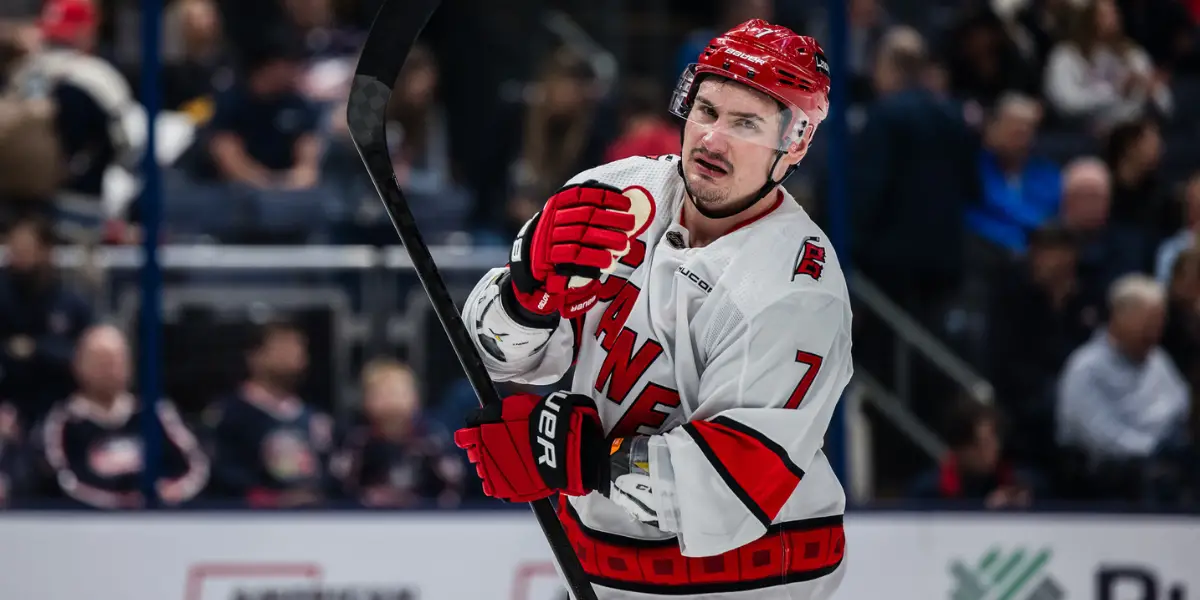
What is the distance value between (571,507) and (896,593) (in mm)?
1545

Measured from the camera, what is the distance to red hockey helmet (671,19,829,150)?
2.31m

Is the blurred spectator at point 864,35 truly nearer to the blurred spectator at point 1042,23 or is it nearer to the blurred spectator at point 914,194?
the blurred spectator at point 1042,23

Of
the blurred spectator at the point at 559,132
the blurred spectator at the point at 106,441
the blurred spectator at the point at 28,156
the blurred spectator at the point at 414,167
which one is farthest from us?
the blurred spectator at the point at 559,132

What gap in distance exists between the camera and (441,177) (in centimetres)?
529

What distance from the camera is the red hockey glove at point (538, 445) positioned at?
2.24m

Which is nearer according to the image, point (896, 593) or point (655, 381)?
point (655, 381)

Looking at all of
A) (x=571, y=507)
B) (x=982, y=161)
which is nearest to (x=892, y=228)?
(x=982, y=161)

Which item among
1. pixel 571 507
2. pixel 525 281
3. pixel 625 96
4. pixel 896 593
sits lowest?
pixel 896 593

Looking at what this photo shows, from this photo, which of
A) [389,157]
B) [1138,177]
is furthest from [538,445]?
[1138,177]

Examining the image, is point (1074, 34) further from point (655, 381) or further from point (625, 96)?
point (655, 381)

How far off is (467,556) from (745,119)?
182cm

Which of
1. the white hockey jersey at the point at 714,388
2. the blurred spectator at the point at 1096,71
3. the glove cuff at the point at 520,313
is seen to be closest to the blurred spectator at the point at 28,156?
the white hockey jersey at the point at 714,388

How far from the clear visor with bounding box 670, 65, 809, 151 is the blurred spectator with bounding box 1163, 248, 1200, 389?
90.1 inches

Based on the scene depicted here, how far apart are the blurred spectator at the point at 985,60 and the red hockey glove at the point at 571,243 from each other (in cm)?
355
